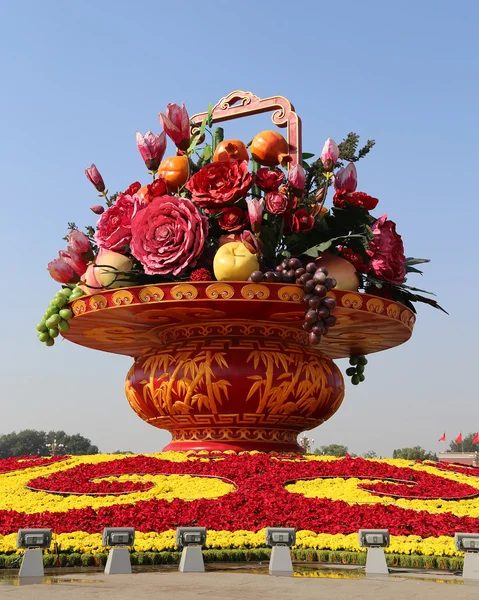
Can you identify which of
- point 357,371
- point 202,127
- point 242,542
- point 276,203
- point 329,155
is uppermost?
point 202,127

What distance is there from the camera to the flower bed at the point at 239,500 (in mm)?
7430

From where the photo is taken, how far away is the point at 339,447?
170 feet

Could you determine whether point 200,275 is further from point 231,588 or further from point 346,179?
point 231,588

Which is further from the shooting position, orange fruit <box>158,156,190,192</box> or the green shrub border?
orange fruit <box>158,156,190,192</box>

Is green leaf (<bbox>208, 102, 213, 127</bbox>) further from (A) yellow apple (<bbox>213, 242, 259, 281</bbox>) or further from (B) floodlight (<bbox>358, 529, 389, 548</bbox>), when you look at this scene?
(B) floodlight (<bbox>358, 529, 389, 548</bbox>)

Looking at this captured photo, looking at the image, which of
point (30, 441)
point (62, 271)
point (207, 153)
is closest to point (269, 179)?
point (207, 153)

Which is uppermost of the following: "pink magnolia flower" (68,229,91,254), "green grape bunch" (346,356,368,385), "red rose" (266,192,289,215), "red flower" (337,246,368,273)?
"red rose" (266,192,289,215)

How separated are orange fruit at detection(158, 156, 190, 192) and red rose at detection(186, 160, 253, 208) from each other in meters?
0.75

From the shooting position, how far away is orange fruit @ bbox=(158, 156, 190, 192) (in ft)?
39.2

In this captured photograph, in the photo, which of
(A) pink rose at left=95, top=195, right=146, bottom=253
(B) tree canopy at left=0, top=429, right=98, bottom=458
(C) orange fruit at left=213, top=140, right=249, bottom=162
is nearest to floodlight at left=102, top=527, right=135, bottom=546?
(A) pink rose at left=95, top=195, right=146, bottom=253

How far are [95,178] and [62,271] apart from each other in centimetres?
161

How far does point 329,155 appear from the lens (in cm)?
1192

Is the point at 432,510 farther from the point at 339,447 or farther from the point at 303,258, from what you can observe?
the point at 339,447

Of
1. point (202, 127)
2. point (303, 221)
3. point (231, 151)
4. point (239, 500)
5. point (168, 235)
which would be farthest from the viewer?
point (202, 127)
